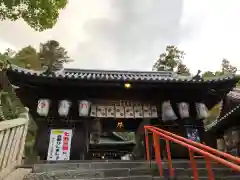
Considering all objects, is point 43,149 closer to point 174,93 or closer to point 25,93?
point 25,93

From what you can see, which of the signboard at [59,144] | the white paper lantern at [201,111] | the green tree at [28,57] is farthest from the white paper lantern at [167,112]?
the green tree at [28,57]

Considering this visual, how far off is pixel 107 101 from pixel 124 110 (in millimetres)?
861

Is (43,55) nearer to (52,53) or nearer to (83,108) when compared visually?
(52,53)

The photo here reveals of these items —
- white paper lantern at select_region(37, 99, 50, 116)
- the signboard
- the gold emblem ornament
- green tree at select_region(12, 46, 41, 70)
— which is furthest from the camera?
green tree at select_region(12, 46, 41, 70)

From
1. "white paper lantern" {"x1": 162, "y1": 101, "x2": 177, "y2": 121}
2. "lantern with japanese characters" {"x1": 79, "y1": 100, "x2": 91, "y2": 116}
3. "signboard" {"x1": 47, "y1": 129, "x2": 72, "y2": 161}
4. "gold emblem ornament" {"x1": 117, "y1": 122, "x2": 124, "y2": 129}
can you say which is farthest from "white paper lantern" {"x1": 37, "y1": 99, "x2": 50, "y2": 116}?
"white paper lantern" {"x1": 162, "y1": 101, "x2": 177, "y2": 121}

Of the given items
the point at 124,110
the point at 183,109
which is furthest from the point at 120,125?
the point at 183,109

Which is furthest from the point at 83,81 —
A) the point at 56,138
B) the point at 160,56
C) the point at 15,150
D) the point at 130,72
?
the point at 160,56

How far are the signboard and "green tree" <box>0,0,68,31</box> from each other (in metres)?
3.95

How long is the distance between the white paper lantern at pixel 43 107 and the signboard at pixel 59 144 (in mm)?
842

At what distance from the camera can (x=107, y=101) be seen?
392 inches

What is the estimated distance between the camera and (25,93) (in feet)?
32.1

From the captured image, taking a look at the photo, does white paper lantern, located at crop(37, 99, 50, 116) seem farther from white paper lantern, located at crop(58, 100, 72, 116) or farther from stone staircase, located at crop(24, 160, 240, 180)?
stone staircase, located at crop(24, 160, 240, 180)

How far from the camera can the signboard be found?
26.9 feet

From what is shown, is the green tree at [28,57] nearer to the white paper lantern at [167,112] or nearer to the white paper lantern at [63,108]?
the white paper lantern at [63,108]
